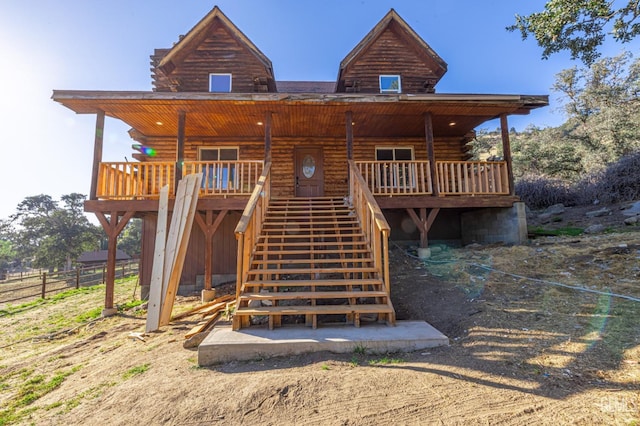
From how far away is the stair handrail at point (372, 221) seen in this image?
13.8ft

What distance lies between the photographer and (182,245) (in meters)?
5.83

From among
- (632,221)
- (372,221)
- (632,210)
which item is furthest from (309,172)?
(632,210)

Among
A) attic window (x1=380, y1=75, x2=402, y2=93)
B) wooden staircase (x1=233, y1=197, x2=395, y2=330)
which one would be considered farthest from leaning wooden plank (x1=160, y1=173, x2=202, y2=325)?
attic window (x1=380, y1=75, x2=402, y2=93)

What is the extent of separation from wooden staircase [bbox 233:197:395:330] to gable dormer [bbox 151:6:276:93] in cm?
496

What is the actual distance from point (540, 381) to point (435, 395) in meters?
0.94

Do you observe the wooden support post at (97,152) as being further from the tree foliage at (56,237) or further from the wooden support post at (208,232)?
the tree foliage at (56,237)

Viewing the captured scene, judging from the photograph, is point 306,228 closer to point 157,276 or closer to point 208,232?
point 208,232

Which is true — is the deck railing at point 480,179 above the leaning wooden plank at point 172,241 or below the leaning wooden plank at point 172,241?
above

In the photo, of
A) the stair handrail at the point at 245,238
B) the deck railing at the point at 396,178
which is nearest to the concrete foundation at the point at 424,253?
the deck railing at the point at 396,178

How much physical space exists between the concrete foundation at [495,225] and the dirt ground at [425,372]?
88.1 inches

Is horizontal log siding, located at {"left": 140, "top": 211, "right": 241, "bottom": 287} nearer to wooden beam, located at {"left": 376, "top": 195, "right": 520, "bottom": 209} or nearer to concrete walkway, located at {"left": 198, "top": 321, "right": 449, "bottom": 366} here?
wooden beam, located at {"left": 376, "top": 195, "right": 520, "bottom": 209}

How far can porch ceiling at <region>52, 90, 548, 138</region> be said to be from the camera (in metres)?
6.89

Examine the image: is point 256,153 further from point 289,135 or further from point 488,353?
point 488,353

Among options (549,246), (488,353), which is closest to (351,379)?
(488,353)
